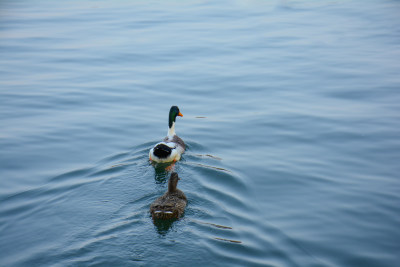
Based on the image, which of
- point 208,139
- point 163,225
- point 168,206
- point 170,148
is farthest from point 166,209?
point 208,139

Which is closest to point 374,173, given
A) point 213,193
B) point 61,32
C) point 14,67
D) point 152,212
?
point 213,193

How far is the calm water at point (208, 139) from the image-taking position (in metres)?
9.39

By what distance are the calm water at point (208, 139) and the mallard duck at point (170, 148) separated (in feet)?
1.10

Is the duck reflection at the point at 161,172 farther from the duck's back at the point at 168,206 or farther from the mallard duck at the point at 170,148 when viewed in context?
the duck's back at the point at 168,206

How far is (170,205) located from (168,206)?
0.05 meters

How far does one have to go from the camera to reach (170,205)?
10.1 m

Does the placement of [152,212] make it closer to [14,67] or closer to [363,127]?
[363,127]

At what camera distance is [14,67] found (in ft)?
71.3

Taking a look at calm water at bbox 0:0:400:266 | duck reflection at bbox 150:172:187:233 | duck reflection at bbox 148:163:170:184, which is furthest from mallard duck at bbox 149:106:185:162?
duck reflection at bbox 150:172:187:233

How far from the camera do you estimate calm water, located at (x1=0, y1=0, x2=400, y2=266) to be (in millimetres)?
9391

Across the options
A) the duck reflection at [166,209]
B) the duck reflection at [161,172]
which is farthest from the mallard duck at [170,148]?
the duck reflection at [166,209]

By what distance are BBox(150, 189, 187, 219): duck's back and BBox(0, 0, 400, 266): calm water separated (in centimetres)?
22

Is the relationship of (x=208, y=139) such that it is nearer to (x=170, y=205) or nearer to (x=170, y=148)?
(x=170, y=148)

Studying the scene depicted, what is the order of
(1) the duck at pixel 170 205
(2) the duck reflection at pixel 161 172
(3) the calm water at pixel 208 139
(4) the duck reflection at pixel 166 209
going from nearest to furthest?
1. (3) the calm water at pixel 208 139
2. (4) the duck reflection at pixel 166 209
3. (1) the duck at pixel 170 205
4. (2) the duck reflection at pixel 161 172
